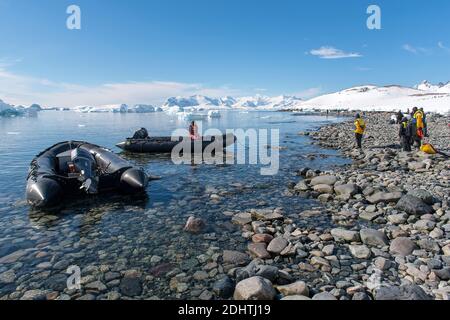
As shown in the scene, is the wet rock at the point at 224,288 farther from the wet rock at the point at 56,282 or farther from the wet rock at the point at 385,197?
the wet rock at the point at 385,197

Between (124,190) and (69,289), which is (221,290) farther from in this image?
(124,190)

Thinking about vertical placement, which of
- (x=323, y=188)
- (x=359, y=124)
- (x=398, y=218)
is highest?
(x=359, y=124)

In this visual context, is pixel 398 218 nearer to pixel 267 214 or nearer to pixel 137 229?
pixel 267 214

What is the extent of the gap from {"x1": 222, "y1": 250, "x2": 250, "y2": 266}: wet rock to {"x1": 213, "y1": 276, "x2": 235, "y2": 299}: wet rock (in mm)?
723

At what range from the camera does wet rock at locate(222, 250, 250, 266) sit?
5492 millimetres

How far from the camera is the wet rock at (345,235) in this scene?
6.09 meters

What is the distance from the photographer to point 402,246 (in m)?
5.57

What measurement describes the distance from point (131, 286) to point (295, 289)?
2567 millimetres

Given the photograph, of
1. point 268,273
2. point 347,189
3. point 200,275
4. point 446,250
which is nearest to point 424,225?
point 446,250

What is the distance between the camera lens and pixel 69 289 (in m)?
4.75

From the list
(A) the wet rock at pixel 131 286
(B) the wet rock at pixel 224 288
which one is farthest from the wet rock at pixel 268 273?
(A) the wet rock at pixel 131 286

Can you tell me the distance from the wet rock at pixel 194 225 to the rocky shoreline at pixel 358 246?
2.99 ft

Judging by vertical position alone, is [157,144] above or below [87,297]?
above

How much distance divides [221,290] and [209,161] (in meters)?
12.1
